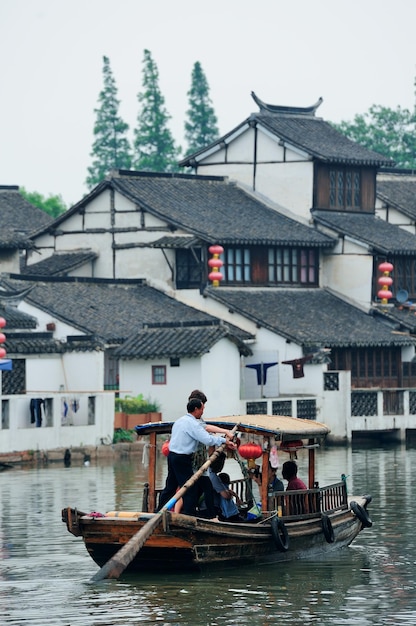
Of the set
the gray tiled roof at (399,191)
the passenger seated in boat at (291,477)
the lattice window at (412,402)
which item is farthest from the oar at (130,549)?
the gray tiled roof at (399,191)

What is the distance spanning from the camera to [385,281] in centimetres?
5562

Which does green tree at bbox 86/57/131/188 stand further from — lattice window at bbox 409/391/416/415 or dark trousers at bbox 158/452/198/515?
dark trousers at bbox 158/452/198/515

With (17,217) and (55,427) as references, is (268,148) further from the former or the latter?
(55,427)

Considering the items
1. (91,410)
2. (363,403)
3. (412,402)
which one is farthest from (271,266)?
(91,410)

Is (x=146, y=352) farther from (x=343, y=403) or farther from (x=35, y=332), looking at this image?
(x=343, y=403)

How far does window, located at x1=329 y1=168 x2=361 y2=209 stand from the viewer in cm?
5828

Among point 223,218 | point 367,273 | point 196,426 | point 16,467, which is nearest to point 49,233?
point 223,218

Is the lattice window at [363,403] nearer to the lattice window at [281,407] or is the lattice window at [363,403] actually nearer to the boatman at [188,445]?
the lattice window at [281,407]

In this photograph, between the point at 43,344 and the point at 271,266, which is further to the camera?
the point at 271,266

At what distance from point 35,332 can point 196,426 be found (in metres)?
23.8

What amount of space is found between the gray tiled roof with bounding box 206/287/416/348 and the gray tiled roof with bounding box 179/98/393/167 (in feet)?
16.6

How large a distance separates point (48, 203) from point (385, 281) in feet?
134

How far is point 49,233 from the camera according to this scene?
56812 mm

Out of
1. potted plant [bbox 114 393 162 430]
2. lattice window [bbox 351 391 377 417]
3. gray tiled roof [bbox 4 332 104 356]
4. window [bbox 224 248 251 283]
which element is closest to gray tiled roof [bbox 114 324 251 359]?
potted plant [bbox 114 393 162 430]
